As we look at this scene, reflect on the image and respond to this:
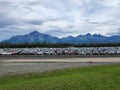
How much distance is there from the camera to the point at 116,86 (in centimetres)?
1393

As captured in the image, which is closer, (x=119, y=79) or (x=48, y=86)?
(x=48, y=86)

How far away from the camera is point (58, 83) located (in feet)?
47.9

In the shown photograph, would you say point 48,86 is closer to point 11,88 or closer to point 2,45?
point 11,88

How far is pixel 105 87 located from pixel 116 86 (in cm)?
56

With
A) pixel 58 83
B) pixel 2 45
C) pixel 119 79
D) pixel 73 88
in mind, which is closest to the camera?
pixel 73 88

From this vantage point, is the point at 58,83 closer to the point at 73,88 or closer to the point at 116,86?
the point at 73,88

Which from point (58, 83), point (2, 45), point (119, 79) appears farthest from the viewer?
point (2, 45)


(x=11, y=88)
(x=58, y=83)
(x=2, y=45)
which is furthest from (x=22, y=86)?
(x=2, y=45)

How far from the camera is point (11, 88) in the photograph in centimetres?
1385

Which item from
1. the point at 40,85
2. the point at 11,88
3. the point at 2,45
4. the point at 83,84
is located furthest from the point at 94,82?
the point at 2,45

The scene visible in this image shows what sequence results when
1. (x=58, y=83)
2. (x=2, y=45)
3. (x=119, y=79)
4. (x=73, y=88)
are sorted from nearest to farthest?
(x=73, y=88) → (x=58, y=83) → (x=119, y=79) → (x=2, y=45)

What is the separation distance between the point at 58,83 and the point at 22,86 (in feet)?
5.75

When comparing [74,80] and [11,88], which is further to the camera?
[74,80]

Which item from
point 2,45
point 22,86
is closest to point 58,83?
point 22,86
